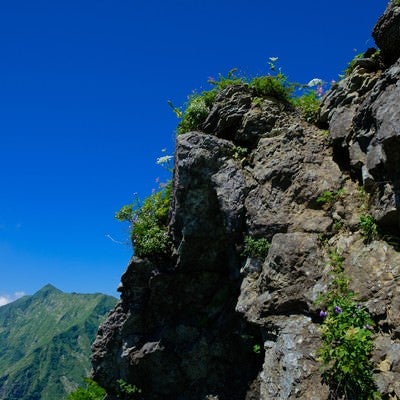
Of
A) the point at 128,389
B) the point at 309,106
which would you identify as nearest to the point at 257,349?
the point at 128,389

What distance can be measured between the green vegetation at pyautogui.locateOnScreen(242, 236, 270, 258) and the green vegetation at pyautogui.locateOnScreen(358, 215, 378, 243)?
2.87 meters

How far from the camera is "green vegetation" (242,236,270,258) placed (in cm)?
1184

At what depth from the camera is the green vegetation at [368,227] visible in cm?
940

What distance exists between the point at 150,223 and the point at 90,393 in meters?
7.00

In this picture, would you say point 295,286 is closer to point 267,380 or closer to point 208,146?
point 267,380

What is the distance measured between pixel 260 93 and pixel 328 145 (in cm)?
381

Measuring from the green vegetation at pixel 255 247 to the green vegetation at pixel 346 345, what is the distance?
292 centimetres

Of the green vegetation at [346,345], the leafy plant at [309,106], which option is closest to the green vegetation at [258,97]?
the leafy plant at [309,106]

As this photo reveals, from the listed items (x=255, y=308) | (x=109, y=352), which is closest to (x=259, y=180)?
Answer: (x=255, y=308)

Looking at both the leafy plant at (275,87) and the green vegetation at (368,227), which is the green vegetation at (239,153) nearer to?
the leafy plant at (275,87)

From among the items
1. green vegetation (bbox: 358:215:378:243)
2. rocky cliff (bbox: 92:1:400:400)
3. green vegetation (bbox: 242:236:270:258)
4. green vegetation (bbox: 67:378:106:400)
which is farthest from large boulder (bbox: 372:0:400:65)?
green vegetation (bbox: 67:378:106:400)

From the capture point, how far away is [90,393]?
16047mm

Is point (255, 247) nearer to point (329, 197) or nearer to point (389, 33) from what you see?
point (329, 197)

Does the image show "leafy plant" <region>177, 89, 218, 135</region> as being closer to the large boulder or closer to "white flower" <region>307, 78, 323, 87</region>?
"white flower" <region>307, 78, 323, 87</region>
